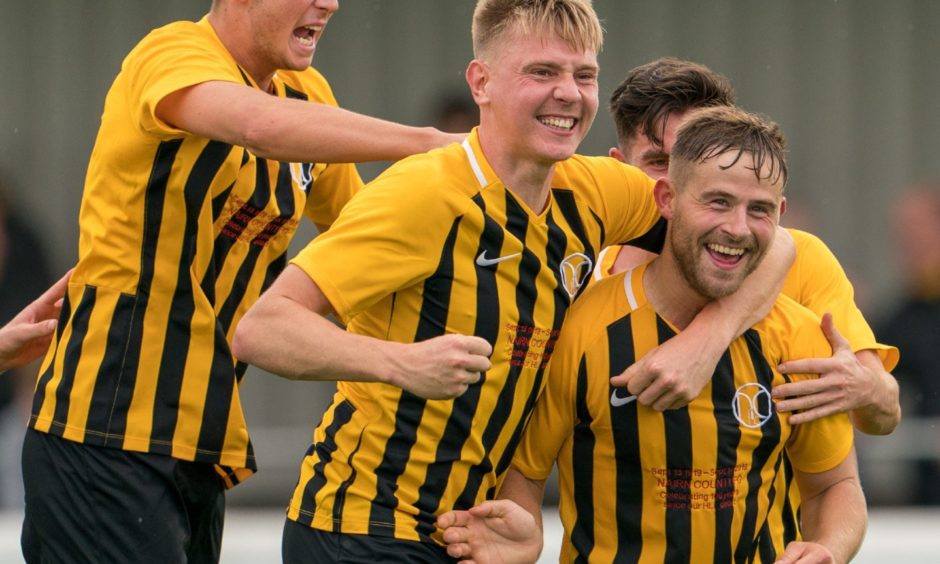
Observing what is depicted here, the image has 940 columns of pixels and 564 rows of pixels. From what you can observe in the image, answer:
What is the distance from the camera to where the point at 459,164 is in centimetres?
371

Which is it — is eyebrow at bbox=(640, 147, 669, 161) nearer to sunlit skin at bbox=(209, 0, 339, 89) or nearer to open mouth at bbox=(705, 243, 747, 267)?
open mouth at bbox=(705, 243, 747, 267)

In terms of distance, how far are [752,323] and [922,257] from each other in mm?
3962

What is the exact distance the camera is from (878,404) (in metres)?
4.00

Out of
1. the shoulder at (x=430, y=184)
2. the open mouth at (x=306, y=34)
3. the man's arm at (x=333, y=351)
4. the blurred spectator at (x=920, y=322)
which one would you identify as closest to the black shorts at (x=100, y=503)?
the man's arm at (x=333, y=351)

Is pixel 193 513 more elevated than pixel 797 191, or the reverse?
pixel 797 191

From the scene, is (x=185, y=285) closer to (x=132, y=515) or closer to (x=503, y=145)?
(x=132, y=515)

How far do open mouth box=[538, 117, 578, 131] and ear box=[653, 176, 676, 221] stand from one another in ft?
1.00

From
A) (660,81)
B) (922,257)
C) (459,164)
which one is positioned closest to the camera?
(459,164)

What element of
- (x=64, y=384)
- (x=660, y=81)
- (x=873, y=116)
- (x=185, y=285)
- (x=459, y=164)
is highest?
(x=873, y=116)

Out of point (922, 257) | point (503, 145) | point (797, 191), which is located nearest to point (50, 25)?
point (797, 191)

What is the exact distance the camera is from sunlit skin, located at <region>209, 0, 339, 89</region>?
4.02m

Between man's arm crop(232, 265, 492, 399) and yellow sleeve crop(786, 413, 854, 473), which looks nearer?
man's arm crop(232, 265, 492, 399)

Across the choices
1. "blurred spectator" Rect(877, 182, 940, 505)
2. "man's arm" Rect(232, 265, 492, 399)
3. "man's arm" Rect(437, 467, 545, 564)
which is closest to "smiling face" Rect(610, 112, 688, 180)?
"man's arm" Rect(437, 467, 545, 564)

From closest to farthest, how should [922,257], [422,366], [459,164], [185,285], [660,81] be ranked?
[422,366], [459,164], [185,285], [660,81], [922,257]
